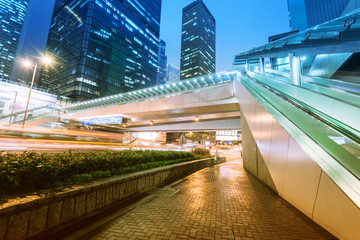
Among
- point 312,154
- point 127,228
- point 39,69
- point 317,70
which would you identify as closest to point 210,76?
point 317,70

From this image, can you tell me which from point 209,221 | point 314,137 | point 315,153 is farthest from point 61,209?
point 314,137

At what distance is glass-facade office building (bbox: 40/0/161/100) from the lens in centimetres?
7506

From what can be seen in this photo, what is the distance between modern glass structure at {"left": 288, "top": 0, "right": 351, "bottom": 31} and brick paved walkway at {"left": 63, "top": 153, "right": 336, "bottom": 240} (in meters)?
30.5

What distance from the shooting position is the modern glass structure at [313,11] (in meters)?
23.2

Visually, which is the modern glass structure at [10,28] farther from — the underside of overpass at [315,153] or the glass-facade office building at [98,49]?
the underside of overpass at [315,153]

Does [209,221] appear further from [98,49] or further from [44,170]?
[98,49]

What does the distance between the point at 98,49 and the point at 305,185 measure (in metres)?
92.0

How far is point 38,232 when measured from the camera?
8.82 feet

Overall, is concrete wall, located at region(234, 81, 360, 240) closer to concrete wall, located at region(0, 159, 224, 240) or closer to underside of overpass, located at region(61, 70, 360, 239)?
underside of overpass, located at region(61, 70, 360, 239)

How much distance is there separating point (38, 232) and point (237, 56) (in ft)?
69.6

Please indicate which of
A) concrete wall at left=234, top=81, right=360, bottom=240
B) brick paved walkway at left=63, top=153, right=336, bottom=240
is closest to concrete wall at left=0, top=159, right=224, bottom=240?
brick paved walkway at left=63, top=153, right=336, bottom=240

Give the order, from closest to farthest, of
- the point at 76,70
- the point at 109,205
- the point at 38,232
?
the point at 38,232, the point at 109,205, the point at 76,70

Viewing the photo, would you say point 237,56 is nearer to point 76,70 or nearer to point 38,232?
point 38,232

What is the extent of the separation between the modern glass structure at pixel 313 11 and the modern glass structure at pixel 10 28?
166979mm
